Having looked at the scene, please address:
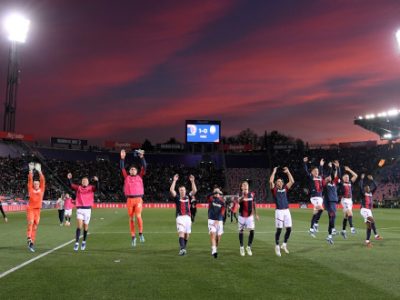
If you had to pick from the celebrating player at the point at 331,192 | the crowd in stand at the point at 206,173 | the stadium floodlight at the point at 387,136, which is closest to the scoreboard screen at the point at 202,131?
the crowd in stand at the point at 206,173

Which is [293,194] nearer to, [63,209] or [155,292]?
[63,209]

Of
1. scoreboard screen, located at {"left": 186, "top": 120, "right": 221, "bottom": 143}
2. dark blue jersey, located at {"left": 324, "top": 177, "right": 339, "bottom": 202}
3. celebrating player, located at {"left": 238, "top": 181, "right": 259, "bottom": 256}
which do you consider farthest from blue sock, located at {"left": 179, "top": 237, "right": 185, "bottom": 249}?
scoreboard screen, located at {"left": 186, "top": 120, "right": 221, "bottom": 143}

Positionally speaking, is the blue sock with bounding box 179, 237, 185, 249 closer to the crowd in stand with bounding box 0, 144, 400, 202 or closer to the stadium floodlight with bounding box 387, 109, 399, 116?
the crowd in stand with bounding box 0, 144, 400, 202

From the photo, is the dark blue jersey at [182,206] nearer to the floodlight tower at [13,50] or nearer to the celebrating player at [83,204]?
the celebrating player at [83,204]

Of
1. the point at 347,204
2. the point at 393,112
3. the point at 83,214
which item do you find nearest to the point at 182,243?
the point at 83,214

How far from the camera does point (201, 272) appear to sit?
9852 millimetres

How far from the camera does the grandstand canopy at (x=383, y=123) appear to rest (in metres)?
59.5

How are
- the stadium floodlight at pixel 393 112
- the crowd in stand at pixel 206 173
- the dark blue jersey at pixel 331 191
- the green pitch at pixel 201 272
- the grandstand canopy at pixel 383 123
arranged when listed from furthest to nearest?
1. the crowd in stand at pixel 206 173
2. the grandstand canopy at pixel 383 123
3. the stadium floodlight at pixel 393 112
4. the dark blue jersey at pixel 331 191
5. the green pitch at pixel 201 272

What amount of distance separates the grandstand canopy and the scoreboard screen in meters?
21.2

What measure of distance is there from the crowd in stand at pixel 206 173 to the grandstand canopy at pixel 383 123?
8334 mm

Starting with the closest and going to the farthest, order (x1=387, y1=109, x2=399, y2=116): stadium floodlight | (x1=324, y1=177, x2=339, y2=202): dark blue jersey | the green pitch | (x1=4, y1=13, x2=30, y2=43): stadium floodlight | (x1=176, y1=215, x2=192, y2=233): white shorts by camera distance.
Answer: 1. the green pitch
2. (x1=176, y1=215, x2=192, y2=233): white shorts
3. (x1=324, y1=177, x2=339, y2=202): dark blue jersey
4. (x1=4, y1=13, x2=30, y2=43): stadium floodlight
5. (x1=387, y1=109, x2=399, y2=116): stadium floodlight

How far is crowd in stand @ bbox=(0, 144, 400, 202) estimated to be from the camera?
60531 millimetres

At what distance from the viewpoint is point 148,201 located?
212ft

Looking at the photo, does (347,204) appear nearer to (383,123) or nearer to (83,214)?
(83,214)
